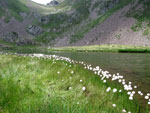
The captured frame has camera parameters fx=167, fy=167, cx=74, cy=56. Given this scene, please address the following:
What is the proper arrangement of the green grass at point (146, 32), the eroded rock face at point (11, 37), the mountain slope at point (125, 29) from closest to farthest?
the green grass at point (146, 32) → the mountain slope at point (125, 29) → the eroded rock face at point (11, 37)

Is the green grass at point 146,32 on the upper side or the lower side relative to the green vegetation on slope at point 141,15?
lower

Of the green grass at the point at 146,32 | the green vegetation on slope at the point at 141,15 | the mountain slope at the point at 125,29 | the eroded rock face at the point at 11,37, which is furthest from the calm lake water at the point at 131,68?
the eroded rock face at the point at 11,37

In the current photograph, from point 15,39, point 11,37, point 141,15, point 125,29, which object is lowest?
point 15,39

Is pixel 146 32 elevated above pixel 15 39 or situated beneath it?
elevated above

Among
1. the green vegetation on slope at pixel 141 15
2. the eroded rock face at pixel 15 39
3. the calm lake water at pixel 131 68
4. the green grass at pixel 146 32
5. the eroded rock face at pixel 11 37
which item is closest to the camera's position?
the calm lake water at pixel 131 68

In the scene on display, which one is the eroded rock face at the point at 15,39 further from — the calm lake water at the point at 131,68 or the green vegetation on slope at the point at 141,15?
the calm lake water at the point at 131,68

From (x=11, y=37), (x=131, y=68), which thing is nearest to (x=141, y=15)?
(x=131, y=68)

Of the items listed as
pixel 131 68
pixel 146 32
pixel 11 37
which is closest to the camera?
pixel 131 68

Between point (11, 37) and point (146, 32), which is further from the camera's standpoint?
point (11, 37)

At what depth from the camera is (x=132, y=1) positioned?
129125 millimetres

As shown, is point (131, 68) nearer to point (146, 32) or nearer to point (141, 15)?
point (146, 32)

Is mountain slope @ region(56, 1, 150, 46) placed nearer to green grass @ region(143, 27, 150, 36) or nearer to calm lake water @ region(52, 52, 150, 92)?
green grass @ region(143, 27, 150, 36)

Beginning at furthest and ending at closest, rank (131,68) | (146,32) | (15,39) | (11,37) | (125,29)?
(11,37)
(15,39)
(125,29)
(146,32)
(131,68)

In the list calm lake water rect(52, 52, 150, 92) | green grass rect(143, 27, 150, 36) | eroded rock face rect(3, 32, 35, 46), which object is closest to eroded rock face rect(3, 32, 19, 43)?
eroded rock face rect(3, 32, 35, 46)
